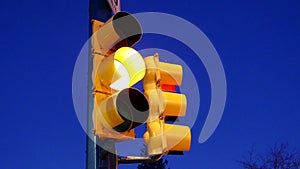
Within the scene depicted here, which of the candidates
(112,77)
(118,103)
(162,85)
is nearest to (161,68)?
(162,85)

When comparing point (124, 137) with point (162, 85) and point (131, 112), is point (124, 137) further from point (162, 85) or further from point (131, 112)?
point (162, 85)

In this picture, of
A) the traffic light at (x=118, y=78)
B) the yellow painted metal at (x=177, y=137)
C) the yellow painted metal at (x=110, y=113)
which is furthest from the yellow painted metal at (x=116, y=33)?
the yellow painted metal at (x=177, y=137)

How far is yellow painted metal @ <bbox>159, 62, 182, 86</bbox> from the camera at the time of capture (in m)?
3.64

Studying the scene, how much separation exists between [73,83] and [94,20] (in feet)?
1.95

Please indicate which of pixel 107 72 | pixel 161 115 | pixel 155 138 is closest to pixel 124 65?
pixel 107 72

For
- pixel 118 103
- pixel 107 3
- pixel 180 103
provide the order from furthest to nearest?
pixel 107 3 < pixel 180 103 < pixel 118 103

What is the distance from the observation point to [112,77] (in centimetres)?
329

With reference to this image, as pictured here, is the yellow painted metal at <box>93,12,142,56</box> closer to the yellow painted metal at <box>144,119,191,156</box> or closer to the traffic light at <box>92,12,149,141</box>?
the traffic light at <box>92,12,149,141</box>

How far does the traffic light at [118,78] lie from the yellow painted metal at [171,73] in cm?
20

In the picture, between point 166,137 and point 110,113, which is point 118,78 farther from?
point 166,137

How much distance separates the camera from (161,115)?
3451 mm

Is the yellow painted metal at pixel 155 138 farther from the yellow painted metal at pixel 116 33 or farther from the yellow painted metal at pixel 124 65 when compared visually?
the yellow painted metal at pixel 116 33

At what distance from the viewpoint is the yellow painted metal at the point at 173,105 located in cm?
347

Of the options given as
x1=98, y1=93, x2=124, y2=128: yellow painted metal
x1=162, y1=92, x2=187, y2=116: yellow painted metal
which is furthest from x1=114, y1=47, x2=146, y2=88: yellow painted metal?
x1=98, y1=93, x2=124, y2=128: yellow painted metal
